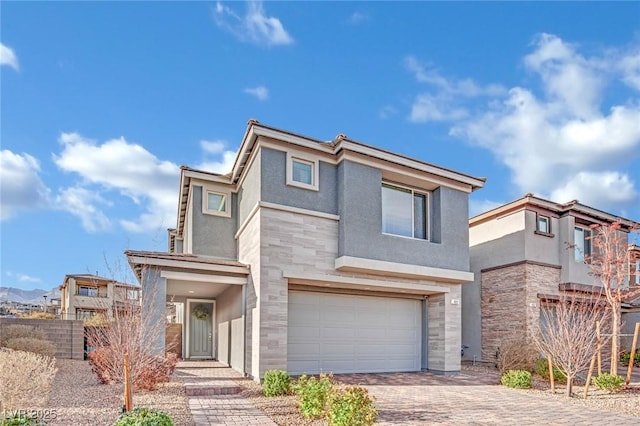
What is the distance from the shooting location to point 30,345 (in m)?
14.1

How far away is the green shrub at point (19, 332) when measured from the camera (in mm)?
14669

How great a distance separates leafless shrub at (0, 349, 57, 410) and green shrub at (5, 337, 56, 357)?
265 inches

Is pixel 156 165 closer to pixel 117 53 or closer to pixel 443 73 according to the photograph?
pixel 117 53

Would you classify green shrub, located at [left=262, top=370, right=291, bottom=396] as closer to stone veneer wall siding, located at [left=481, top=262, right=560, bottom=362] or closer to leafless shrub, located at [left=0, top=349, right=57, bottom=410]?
leafless shrub, located at [left=0, top=349, right=57, bottom=410]

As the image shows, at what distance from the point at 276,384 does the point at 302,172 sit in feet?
20.2

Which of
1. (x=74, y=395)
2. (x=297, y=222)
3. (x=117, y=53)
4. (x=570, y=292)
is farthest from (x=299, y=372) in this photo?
(x=570, y=292)

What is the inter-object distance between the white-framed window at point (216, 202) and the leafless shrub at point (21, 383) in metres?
8.52

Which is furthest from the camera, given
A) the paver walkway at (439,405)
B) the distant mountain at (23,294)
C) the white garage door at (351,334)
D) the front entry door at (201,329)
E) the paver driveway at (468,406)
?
the distant mountain at (23,294)

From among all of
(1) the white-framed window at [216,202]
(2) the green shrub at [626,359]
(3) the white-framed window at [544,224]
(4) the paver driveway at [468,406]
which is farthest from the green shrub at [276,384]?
(2) the green shrub at [626,359]

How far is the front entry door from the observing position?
19312 mm

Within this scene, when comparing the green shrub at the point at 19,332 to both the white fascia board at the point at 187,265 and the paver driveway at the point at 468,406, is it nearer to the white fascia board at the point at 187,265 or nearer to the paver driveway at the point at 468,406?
the white fascia board at the point at 187,265

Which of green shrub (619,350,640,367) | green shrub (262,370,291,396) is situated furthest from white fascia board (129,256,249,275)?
green shrub (619,350,640,367)

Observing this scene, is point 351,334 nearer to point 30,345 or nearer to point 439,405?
point 439,405

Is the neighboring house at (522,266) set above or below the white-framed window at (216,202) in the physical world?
below
